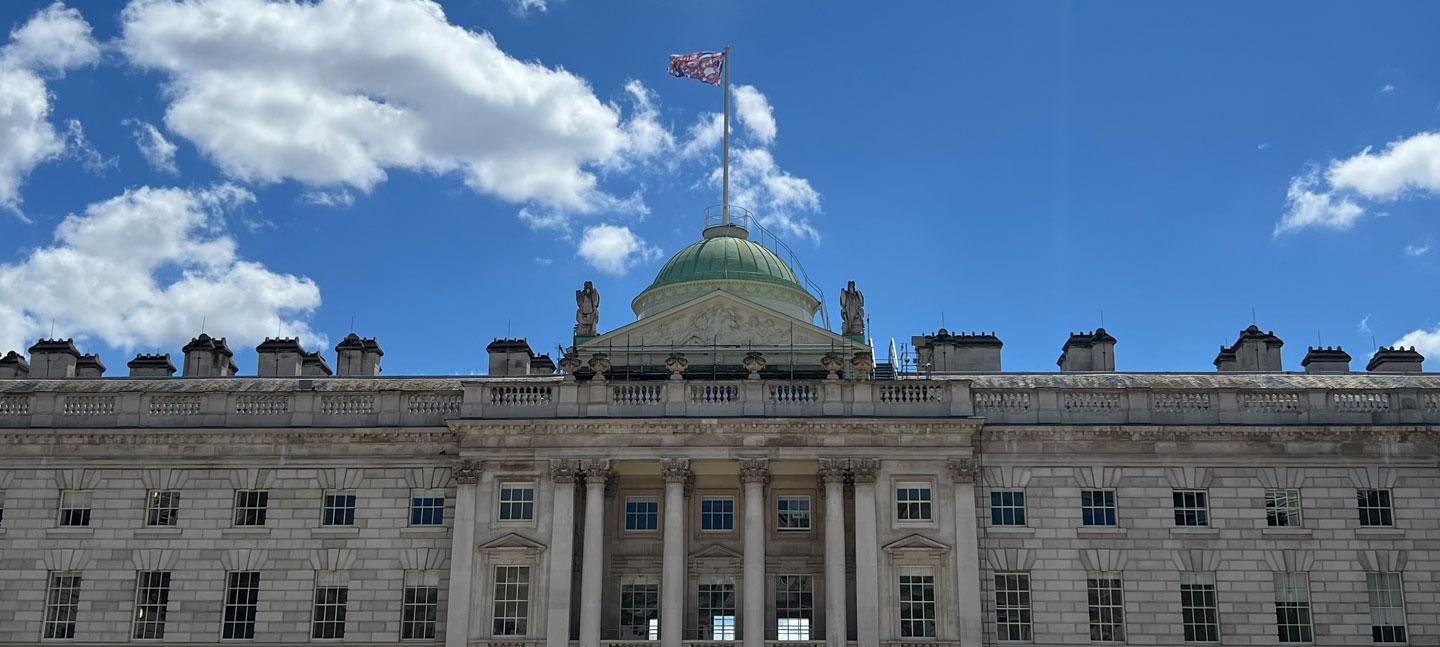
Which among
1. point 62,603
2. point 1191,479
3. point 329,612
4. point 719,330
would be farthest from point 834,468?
point 62,603

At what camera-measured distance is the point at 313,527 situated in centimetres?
4572

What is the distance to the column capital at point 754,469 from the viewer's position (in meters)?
44.6

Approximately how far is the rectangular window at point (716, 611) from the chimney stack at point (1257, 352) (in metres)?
19.8

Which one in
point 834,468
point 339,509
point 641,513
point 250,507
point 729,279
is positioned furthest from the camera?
point 729,279

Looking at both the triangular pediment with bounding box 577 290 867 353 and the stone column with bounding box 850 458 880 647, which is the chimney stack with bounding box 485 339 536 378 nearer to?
the triangular pediment with bounding box 577 290 867 353

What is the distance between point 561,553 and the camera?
1729 inches

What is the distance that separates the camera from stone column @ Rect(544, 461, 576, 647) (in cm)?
4306

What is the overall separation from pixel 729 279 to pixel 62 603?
964 inches

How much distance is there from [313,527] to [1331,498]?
101ft

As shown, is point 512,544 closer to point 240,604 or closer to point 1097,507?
point 240,604

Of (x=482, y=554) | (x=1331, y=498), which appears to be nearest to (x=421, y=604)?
(x=482, y=554)

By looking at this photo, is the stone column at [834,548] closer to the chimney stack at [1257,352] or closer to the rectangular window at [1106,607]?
the rectangular window at [1106,607]

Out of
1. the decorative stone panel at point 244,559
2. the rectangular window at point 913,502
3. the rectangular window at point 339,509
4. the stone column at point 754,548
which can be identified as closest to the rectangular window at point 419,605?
the rectangular window at point 339,509

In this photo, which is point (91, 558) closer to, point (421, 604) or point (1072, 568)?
point (421, 604)
